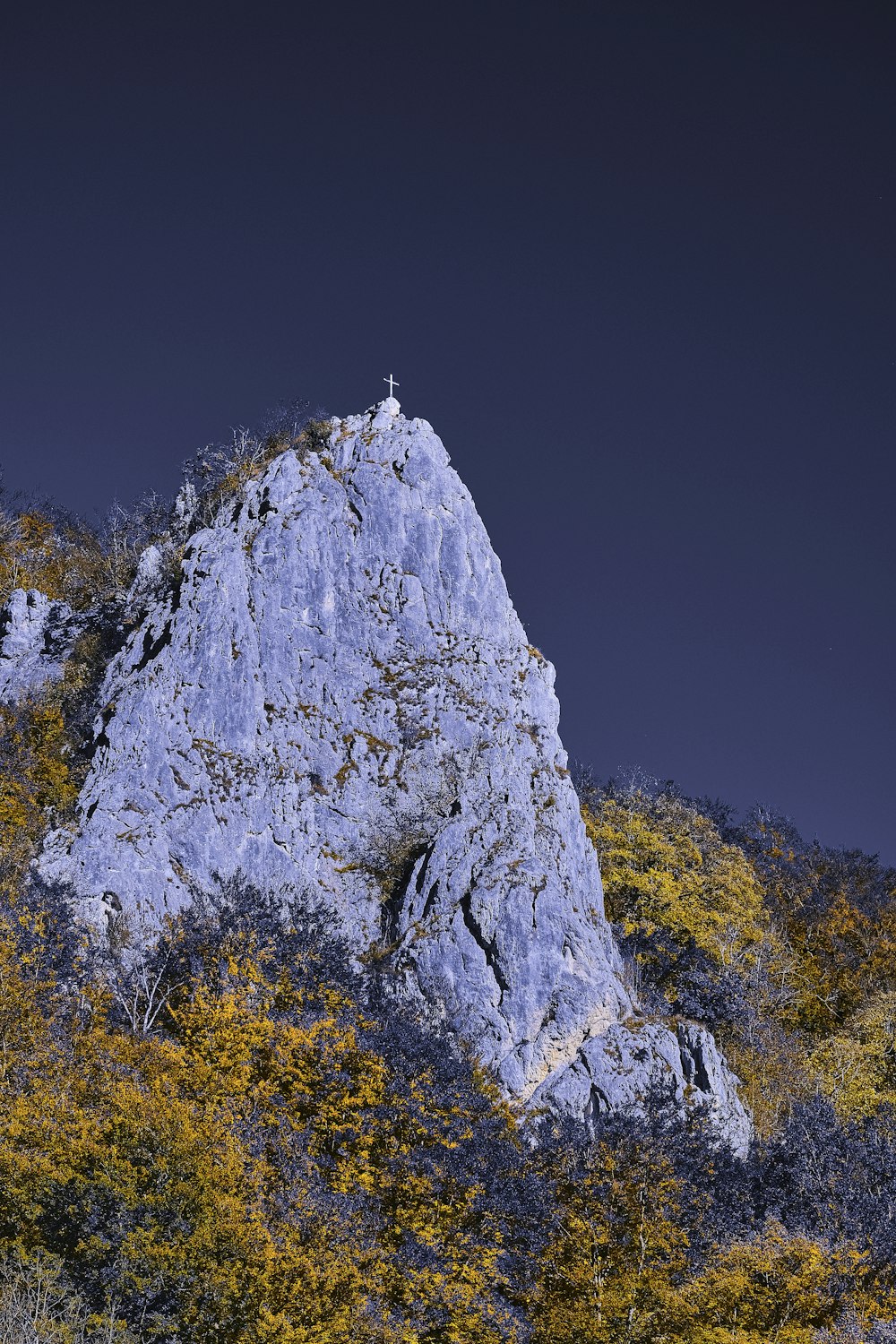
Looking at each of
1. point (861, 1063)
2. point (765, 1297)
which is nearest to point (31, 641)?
point (765, 1297)

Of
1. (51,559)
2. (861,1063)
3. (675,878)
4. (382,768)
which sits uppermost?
(51,559)

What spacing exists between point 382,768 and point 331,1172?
57.9 ft

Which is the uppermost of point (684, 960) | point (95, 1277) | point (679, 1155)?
point (684, 960)

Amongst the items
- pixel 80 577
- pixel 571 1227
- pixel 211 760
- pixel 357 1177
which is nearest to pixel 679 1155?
pixel 571 1227

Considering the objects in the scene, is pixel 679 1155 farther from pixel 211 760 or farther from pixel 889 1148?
pixel 211 760

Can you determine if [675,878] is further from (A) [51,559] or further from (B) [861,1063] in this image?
(A) [51,559]

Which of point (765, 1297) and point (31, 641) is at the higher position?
point (31, 641)

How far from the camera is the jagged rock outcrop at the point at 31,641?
5100 cm

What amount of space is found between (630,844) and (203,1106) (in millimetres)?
32044

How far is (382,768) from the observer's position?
4303 centimetres

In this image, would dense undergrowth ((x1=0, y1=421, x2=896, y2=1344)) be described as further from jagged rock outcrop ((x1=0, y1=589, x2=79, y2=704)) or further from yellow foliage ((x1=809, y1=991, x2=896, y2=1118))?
jagged rock outcrop ((x1=0, y1=589, x2=79, y2=704))

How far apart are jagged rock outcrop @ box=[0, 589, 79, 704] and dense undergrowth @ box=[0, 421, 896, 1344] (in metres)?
6.08

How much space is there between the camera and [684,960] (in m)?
48.2

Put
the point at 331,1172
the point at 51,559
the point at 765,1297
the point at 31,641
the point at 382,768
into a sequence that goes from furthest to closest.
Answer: the point at 51,559 → the point at 31,641 → the point at 382,768 → the point at 331,1172 → the point at 765,1297
